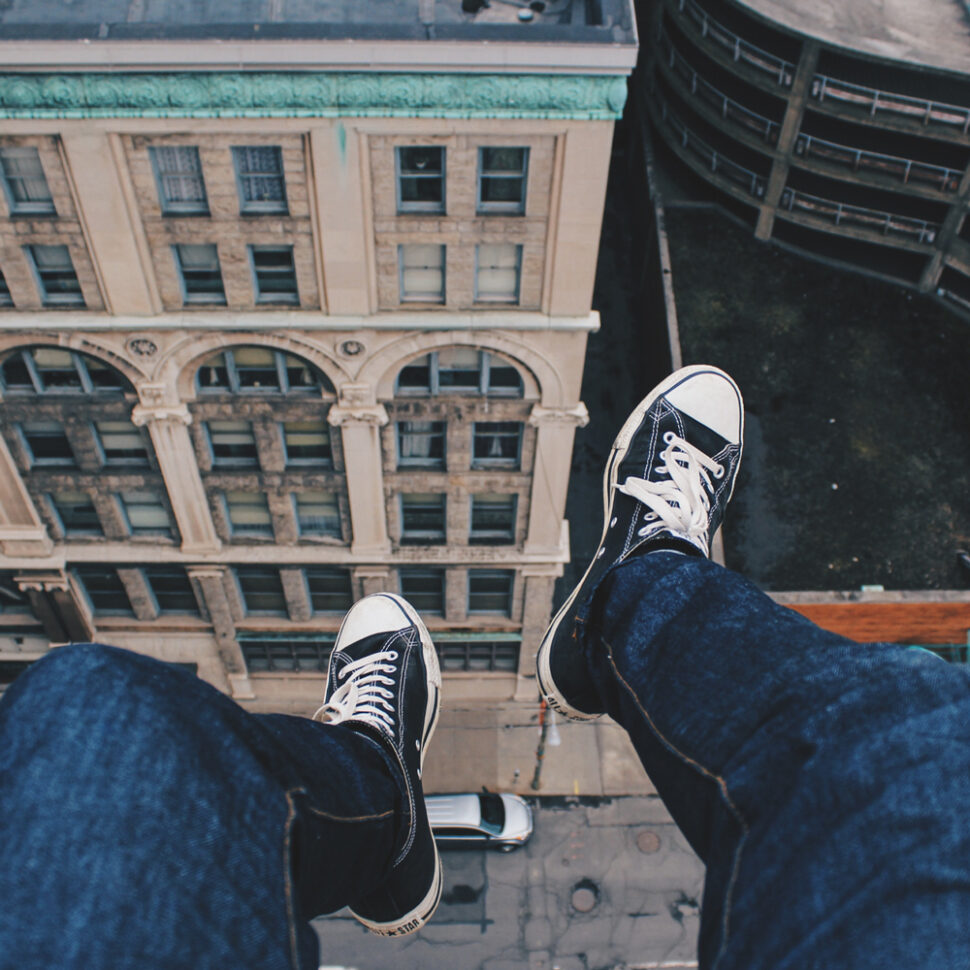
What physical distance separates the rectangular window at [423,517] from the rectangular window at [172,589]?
20.3 feet

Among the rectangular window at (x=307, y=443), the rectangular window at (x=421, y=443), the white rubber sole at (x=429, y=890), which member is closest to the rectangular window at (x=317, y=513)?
the rectangular window at (x=307, y=443)

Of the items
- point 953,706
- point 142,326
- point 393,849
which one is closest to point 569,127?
point 142,326

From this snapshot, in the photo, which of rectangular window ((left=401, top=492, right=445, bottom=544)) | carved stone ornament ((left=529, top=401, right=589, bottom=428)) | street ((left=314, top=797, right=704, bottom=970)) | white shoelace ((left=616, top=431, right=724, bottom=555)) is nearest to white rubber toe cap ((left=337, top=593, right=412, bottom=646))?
white shoelace ((left=616, top=431, right=724, bottom=555))

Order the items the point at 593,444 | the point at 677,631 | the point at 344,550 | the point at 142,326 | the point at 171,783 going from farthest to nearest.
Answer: the point at 593,444 → the point at 344,550 → the point at 142,326 → the point at 677,631 → the point at 171,783

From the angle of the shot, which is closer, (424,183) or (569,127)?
(569,127)

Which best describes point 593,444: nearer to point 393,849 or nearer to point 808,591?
point 808,591

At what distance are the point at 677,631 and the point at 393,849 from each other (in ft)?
12.3

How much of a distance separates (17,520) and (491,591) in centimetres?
1210

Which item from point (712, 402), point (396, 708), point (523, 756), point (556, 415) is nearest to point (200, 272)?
point (556, 415)

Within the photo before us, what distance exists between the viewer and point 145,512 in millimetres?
23109

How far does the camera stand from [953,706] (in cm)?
503

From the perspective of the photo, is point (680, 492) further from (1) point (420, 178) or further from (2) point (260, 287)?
(2) point (260, 287)

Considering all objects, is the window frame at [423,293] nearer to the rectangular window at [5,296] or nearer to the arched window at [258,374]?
the arched window at [258,374]

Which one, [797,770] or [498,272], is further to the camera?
[498,272]
